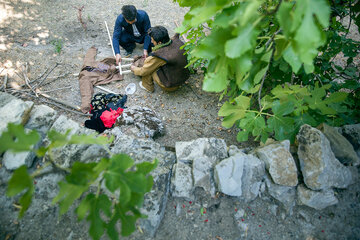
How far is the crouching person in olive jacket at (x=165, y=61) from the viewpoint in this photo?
11.6 feet

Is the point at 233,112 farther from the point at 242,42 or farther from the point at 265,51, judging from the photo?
the point at 242,42

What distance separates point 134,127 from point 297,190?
2048 mm

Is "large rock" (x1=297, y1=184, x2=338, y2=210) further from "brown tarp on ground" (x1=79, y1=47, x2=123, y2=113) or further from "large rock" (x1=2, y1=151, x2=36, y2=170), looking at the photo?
"brown tarp on ground" (x1=79, y1=47, x2=123, y2=113)

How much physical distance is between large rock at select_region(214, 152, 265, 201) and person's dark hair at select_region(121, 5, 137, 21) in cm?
354

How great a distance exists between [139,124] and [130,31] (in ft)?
8.43

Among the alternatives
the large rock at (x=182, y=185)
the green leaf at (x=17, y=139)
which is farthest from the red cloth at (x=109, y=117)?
the green leaf at (x=17, y=139)

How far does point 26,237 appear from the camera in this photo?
1.57 meters

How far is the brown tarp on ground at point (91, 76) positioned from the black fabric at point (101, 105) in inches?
5.5

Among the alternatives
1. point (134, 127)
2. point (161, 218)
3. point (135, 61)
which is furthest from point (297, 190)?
point (135, 61)

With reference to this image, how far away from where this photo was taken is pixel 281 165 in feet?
5.85

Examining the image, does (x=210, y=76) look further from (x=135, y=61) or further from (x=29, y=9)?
(x=29, y=9)

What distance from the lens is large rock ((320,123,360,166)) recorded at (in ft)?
5.90

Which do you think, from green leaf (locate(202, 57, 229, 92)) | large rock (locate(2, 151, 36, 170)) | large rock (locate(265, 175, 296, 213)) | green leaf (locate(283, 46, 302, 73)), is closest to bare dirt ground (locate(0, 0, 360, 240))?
large rock (locate(265, 175, 296, 213))

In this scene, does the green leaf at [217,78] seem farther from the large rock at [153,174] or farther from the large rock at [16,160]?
the large rock at [16,160]
